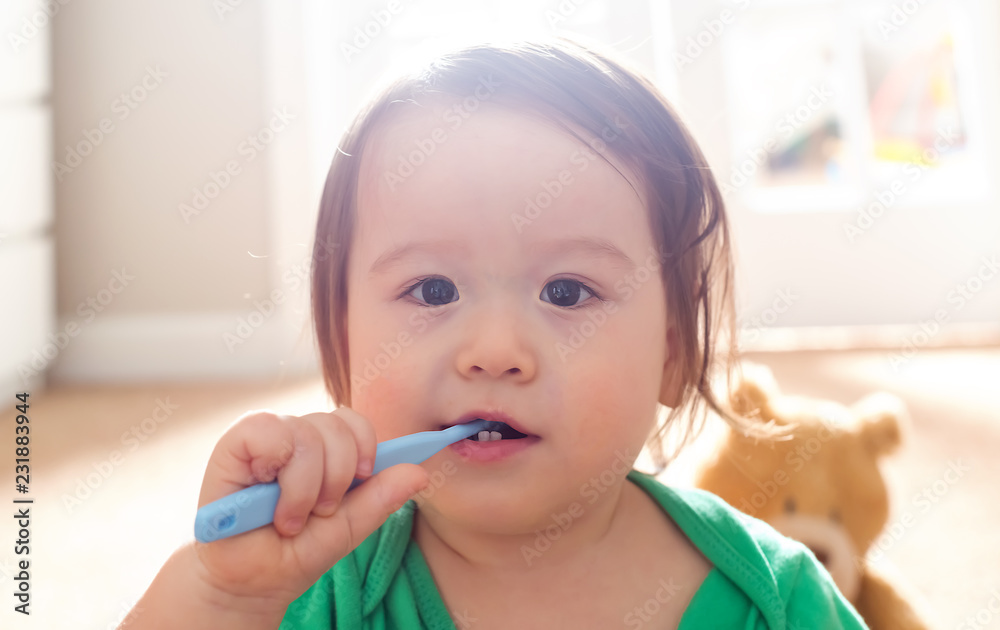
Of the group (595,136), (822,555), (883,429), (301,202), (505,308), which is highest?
(301,202)

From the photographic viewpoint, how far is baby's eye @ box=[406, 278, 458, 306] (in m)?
0.55

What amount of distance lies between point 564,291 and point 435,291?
0.30 ft

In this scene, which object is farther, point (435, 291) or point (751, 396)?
point (751, 396)

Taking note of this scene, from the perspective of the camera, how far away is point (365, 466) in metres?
0.44

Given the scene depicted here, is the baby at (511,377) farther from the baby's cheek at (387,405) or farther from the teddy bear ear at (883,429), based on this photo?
the teddy bear ear at (883,429)

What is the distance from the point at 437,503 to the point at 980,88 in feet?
9.03

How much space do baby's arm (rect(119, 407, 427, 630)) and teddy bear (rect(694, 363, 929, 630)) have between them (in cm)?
52

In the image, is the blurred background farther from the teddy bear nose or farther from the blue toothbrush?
the blue toothbrush

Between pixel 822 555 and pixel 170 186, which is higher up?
pixel 170 186

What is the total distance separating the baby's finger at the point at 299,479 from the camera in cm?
42

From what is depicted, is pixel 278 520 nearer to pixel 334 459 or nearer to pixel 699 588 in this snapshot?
pixel 334 459

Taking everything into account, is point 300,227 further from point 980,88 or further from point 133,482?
point 980,88

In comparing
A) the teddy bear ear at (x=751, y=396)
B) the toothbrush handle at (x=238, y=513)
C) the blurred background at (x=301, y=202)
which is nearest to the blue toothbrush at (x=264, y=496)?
the toothbrush handle at (x=238, y=513)

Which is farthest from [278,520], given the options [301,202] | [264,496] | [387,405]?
[301,202]
